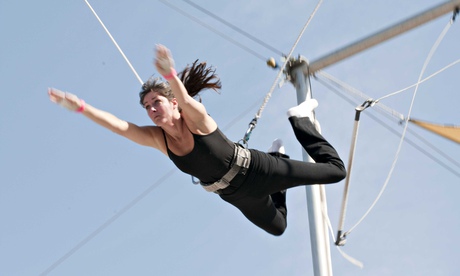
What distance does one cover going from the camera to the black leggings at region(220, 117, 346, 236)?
631cm

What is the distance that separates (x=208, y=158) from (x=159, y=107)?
Answer: 452 millimetres

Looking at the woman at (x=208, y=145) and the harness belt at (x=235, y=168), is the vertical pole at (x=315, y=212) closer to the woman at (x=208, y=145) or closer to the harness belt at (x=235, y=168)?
the woman at (x=208, y=145)

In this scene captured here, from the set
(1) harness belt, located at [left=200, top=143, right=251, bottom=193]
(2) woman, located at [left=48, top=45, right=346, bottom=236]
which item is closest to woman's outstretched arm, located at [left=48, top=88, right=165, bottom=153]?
(2) woman, located at [left=48, top=45, right=346, bottom=236]

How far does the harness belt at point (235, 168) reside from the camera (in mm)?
6180

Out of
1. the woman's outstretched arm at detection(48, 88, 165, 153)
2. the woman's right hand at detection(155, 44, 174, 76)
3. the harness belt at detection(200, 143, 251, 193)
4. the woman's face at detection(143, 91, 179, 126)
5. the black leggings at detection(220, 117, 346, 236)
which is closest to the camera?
the woman's right hand at detection(155, 44, 174, 76)

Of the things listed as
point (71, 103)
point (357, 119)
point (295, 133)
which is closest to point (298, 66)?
point (357, 119)

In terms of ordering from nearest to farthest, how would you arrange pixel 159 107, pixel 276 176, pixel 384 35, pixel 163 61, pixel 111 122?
pixel 163 61, pixel 111 122, pixel 159 107, pixel 276 176, pixel 384 35

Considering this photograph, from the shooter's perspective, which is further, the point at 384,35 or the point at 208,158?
the point at 384,35

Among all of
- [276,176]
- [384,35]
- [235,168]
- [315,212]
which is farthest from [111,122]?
[384,35]

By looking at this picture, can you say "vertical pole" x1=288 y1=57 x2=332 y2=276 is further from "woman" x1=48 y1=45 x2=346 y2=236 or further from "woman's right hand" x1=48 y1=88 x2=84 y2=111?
"woman's right hand" x1=48 y1=88 x2=84 y2=111

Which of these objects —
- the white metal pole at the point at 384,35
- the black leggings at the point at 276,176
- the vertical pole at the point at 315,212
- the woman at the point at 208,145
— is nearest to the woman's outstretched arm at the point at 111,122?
the woman at the point at 208,145

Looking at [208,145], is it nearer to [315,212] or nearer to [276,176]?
[276,176]

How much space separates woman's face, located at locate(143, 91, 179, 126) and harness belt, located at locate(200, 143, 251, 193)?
1.64 feet

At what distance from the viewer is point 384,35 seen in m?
8.22
